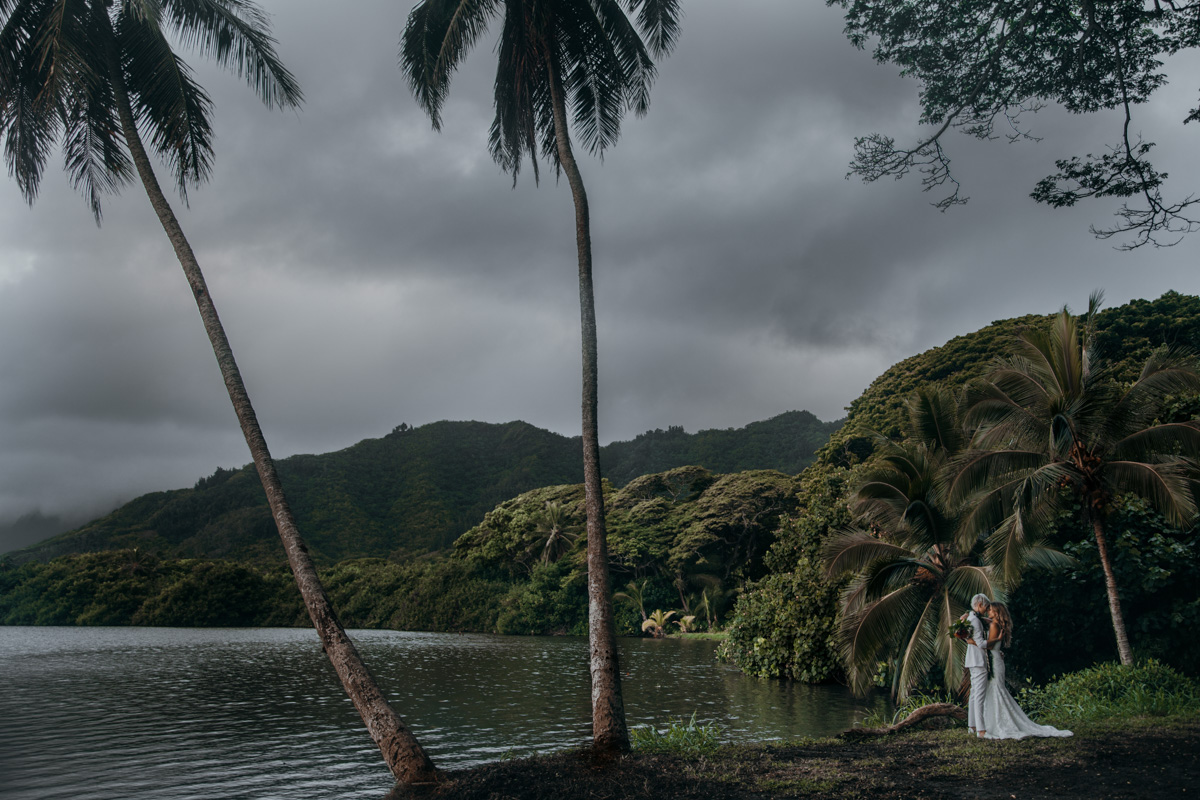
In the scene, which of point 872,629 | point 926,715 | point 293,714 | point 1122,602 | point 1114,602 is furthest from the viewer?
point 293,714

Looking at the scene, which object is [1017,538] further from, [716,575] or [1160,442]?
[716,575]

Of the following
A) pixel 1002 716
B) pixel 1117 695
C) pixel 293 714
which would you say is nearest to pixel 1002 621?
pixel 1002 716

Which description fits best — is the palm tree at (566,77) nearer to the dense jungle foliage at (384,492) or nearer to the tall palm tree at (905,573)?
the tall palm tree at (905,573)

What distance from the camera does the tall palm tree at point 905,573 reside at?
49.0 feet

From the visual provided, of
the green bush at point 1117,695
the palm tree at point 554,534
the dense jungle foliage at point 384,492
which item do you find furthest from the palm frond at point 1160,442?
the dense jungle foliage at point 384,492

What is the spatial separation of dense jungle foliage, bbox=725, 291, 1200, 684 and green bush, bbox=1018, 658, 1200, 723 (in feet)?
7.29

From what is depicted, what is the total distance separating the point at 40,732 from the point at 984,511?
1995 cm

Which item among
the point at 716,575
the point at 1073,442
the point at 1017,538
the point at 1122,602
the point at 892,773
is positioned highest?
the point at 1073,442

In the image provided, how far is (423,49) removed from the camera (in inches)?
438

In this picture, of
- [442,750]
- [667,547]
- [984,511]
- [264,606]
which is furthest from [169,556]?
[984,511]

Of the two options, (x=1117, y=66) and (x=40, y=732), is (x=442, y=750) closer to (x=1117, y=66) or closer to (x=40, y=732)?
(x=40, y=732)

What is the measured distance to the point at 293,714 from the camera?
56.6ft

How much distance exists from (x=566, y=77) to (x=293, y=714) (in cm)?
1584

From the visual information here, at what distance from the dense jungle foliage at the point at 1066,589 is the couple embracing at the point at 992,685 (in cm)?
590
